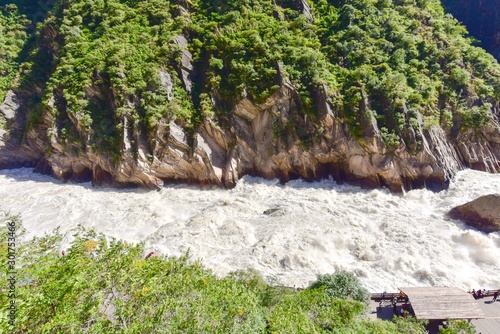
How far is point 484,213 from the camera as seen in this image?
23547 millimetres

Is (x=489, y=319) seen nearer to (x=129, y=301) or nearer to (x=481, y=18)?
(x=129, y=301)

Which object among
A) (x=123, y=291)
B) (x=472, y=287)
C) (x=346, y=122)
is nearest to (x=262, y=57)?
(x=346, y=122)

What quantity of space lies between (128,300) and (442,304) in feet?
48.7

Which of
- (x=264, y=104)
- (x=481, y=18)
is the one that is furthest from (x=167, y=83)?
(x=481, y=18)

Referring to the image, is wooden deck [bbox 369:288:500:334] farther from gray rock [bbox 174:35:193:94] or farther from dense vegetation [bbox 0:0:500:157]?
gray rock [bbox 174:35:193:94]

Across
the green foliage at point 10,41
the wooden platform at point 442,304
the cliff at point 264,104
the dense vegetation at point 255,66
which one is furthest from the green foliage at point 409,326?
the green foliage at point 10,41

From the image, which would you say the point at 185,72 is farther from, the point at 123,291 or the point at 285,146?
the point at 123,291

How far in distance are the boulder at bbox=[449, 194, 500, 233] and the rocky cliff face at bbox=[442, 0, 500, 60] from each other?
3584 cm

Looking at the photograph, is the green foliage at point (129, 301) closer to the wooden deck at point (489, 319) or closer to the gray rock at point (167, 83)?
the wooden deck at point (489, 319)

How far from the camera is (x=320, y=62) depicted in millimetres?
32062

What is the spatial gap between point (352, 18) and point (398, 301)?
32120mm

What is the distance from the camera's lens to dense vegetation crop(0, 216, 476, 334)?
6883mm

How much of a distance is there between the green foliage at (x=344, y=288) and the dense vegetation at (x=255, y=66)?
55.0 ft

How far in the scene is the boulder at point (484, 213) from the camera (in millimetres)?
23219
